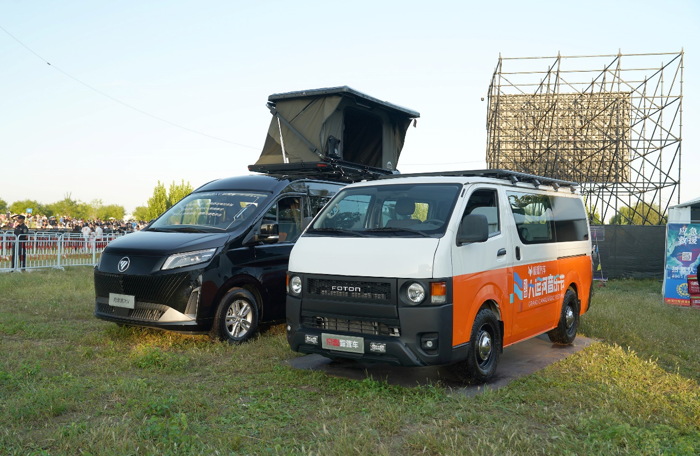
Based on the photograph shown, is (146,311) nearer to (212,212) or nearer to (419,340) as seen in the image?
(212,212)

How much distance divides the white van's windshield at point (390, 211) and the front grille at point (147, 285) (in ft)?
5.96

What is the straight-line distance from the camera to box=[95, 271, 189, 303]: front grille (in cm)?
677

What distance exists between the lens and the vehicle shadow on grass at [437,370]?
18.9 feet

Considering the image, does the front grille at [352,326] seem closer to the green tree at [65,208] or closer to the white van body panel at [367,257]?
the white van body panel at [367,257]

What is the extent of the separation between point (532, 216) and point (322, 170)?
145 inches

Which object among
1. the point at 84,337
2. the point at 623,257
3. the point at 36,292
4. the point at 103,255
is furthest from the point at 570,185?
the point at 623,257

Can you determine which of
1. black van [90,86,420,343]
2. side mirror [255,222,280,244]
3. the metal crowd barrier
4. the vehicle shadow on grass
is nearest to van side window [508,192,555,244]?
the vehicle shadow on grass

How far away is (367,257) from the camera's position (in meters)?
5.34

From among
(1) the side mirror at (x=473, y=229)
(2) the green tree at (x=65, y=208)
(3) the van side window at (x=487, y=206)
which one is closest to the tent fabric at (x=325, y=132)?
(3) the van side window at (x=487, y=206)

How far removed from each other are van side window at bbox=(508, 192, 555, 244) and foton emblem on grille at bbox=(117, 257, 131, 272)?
4.60 meters

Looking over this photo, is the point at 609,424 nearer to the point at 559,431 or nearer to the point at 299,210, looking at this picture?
the point at 559,431

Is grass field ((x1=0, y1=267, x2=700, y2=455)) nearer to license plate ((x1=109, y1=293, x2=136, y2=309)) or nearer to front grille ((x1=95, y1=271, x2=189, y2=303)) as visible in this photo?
license plate ((x1=109, y1=293, x2=136, y2=309))

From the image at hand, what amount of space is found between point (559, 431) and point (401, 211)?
8.46 ft

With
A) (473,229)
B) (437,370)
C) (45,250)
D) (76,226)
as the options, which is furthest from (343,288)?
(76,226)
